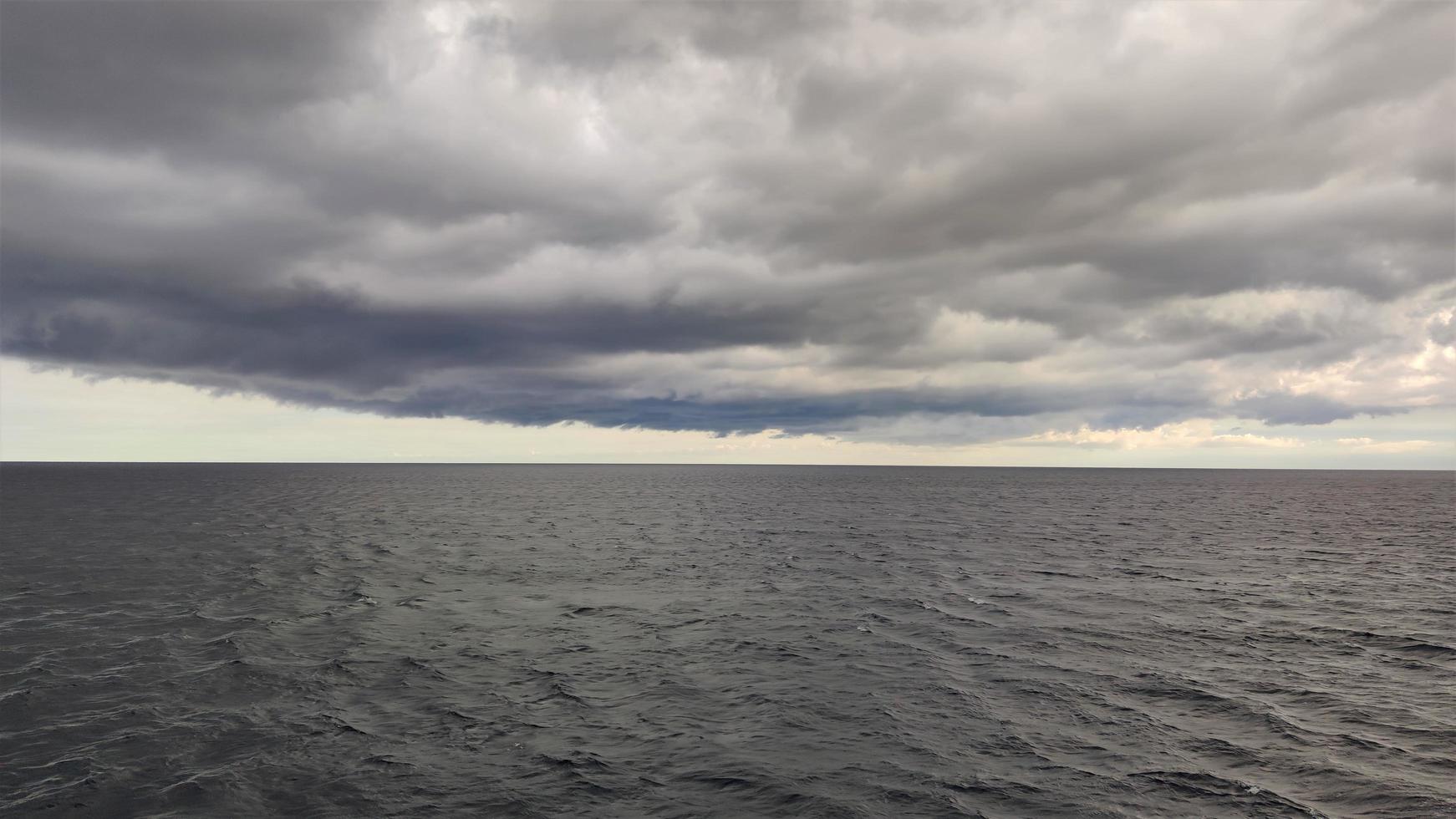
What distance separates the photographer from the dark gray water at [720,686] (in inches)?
730

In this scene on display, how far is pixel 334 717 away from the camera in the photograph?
23.3 metres

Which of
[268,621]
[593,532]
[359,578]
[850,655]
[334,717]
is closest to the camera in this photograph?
[334,717]

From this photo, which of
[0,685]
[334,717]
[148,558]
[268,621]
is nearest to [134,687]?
[0,685]

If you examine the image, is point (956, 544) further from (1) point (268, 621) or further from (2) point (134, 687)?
(2) point (134, 687)

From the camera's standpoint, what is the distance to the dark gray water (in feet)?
60.8

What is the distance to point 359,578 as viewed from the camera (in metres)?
50.5

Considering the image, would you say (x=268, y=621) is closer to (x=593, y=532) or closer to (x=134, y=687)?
(x=134, y=687)

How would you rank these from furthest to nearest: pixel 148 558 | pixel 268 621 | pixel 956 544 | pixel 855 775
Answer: pixel 956 544, pixel 148 558, pixel 268 621, pixel 855 775

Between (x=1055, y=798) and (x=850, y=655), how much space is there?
45.5 ft

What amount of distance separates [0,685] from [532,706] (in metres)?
18.2

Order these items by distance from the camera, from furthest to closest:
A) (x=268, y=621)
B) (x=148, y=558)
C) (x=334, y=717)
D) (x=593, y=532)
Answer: (x=593, y=532), (x=148, y=558), (x=268, y=621), (x=334, y=717)

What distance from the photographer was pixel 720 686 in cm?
2717

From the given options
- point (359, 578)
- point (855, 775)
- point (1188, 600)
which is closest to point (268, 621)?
point (359, 578)

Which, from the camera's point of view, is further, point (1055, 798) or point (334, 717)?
point (334, 717)
